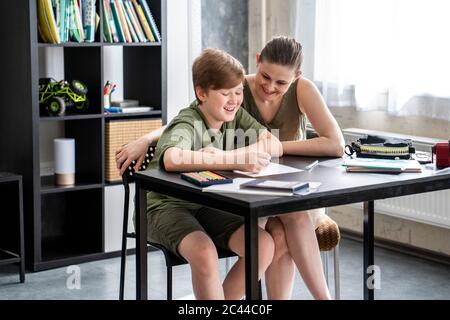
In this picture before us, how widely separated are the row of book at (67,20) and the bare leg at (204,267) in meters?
1.80

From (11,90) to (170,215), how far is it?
175 centimetres

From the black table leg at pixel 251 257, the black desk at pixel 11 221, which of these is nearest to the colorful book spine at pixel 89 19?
the black desk at pixel 11 221

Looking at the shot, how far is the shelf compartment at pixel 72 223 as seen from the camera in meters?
4.60

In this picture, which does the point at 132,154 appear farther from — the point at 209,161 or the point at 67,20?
the point at 67,20

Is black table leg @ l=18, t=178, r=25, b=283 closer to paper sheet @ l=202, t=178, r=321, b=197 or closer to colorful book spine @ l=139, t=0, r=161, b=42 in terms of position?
colorful book spine @ l=139, t=0, r=161, b=42

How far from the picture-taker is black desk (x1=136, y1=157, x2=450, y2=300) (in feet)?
8.16

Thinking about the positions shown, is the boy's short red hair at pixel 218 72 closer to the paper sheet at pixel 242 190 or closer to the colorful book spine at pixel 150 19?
the paper sheet at pixel 242 190

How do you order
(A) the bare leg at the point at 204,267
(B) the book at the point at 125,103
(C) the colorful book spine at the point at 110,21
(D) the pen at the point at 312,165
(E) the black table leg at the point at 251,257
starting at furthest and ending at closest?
(B) the book at the point at 125,103 < (C) the colorful book spine at the point at 110,21 < (D) the pen at the point at 312,165 < (A) the bare leg at the point at 204,267 < (E) the black table leg at the point at 251,257

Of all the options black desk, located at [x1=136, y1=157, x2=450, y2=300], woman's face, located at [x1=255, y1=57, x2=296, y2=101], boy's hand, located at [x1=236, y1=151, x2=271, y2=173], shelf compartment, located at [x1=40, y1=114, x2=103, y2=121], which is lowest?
black desk, located at [x1=136, y1=157, x2=450, y2=300]

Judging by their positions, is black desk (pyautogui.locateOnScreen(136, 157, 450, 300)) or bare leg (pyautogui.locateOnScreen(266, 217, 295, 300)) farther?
bare leg (pyautogui.locateOnScreen(266, 217, 295, 300))

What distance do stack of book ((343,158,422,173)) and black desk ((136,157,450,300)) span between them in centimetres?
3

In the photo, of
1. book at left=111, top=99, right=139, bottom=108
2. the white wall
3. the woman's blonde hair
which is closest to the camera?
the woman's blonde hair

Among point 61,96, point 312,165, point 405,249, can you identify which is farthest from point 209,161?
point 405,249

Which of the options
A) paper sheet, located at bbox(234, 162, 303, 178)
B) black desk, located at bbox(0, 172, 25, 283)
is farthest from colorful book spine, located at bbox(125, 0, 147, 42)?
paper sheet, located at bbox(234, 162, 303, 178)
